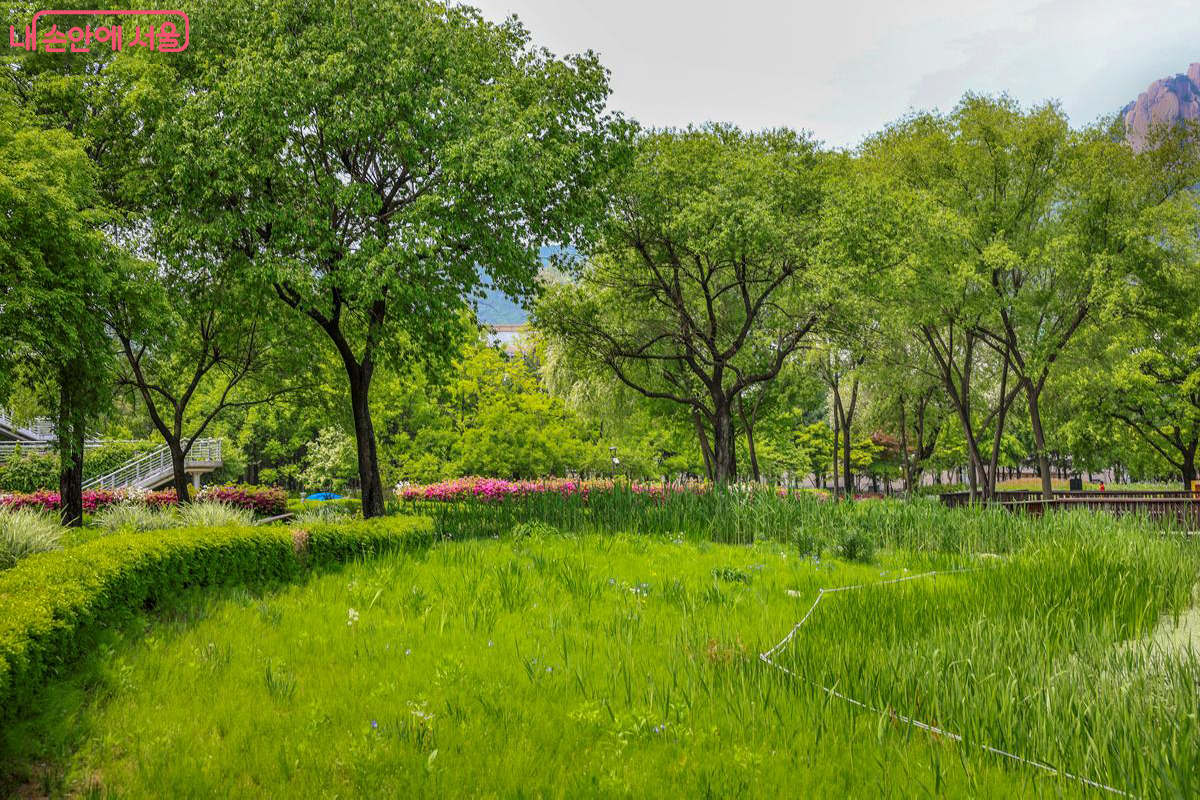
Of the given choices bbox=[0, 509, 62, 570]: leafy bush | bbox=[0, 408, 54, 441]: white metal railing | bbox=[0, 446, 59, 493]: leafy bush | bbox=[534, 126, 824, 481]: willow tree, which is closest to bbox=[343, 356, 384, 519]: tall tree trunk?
bbox=[0, 509, 62, 570]: leafy bush

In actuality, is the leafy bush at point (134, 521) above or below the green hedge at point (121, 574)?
below

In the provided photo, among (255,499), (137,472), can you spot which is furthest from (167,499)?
(137,472)

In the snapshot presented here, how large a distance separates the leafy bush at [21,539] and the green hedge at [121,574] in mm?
1509

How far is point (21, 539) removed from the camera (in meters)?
8.08

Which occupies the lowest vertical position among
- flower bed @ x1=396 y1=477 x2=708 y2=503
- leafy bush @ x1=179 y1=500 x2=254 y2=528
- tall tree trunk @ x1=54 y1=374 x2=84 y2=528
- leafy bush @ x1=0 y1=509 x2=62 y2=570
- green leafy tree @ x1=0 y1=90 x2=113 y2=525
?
flower bed @ x1=396 y1=477 x2=708 y2=503

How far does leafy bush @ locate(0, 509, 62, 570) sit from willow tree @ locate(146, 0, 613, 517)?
4.82m

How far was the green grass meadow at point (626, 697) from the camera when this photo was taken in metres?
3.23

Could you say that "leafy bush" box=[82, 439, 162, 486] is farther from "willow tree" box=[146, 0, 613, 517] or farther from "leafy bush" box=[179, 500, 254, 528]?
"willow tree" box=[146, 0, 613, 517]

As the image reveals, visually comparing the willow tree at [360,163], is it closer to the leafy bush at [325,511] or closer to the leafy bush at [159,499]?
the leafy bush at [325,511]

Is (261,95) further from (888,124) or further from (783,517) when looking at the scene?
(888,124)

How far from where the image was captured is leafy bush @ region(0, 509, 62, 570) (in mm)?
7707

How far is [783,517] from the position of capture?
38.9 ft

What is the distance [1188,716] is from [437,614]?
5.07 meters

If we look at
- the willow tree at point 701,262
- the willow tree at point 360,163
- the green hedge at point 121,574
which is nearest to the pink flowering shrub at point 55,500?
the willow tree at point 360,163
